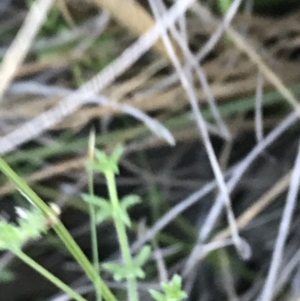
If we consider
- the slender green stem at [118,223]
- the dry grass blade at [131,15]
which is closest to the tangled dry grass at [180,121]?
the dry grass blade at [131,15]

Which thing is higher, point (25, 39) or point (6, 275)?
point (25, 39)

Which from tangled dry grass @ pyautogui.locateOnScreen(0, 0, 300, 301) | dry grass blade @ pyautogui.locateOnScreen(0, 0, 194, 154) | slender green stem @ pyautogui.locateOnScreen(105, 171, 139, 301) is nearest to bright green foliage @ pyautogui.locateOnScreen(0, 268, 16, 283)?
A: tangled dry grass @ pyautogui.locateOnScreen(0, 0, 300, 301)

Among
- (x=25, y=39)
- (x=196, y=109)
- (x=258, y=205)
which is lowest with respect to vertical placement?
(x=258, y=205)

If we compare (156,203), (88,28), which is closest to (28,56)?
(88,28)

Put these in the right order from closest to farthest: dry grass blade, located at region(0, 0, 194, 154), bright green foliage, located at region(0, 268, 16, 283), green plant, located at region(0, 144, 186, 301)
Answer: green plant, located at region(0, 144, 186, 301) → dry grass blade, located at region(0, 0, 194, 154) → bright green foliage, located at region(0, 268, 16, 283)

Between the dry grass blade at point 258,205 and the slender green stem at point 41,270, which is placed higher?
the slender green stem at point 41,270

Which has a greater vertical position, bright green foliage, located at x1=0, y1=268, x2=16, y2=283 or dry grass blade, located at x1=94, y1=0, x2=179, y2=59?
dry grass blade, located at x1=94, y1=0, x2=179, y2=59

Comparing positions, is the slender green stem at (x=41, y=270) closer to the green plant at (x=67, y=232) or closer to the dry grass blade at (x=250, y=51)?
the green plant at (x=67, y=232)

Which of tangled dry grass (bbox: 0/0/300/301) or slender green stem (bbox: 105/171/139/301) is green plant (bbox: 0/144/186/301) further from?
tangled dry grass (bbox: 0/0/300/301)

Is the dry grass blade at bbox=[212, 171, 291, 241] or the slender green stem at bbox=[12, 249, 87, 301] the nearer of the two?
the slender green stem at bbox=[12, 249, 87, 301]

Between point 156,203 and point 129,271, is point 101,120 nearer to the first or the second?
point 156,203

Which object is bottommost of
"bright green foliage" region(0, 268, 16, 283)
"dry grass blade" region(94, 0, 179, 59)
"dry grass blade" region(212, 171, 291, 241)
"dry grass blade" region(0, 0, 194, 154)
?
"dry grass blade" region(212, 171, 291, 241)

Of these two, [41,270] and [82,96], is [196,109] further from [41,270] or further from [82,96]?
[41,270]

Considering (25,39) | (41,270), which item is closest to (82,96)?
(25,39)
